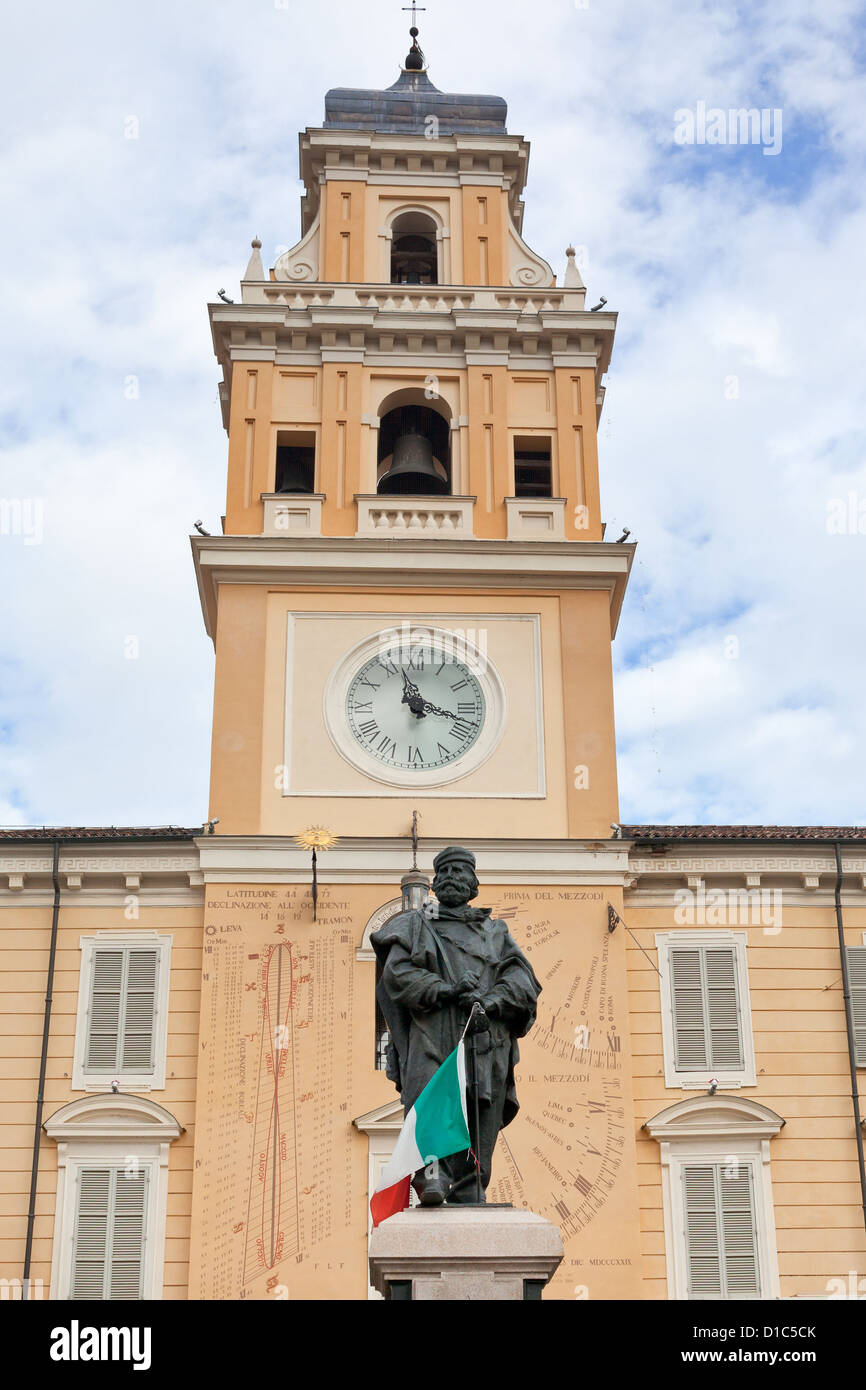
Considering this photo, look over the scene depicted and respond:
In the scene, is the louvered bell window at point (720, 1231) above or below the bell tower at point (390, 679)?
below

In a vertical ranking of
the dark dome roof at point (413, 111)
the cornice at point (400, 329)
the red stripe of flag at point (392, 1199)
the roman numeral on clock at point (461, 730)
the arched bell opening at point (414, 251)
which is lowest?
the red stripe of flag at point (392, 1199)

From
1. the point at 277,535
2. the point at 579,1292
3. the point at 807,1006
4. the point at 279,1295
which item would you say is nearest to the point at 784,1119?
the point at 807,1006

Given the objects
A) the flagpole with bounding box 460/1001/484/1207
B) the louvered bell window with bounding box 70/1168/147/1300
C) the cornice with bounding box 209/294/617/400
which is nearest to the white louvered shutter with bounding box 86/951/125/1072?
the louvered bell window with bounding box 70/1168/147/1300

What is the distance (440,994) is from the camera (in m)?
9.37

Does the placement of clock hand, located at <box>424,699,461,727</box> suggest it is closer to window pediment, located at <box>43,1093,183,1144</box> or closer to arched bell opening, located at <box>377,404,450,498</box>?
arched bell opening, located at <box>377,404,450,498</box>

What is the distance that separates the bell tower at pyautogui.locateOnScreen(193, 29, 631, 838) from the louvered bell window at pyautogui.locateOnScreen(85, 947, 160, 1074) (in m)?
2.07

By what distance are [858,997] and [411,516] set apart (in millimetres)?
8790

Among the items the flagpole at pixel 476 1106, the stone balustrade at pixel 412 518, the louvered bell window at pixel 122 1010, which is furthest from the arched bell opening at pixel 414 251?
the flagpole at pixel 476 1106

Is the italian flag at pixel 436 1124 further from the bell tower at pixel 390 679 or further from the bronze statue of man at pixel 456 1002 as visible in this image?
the bell tower at pixel 390 679

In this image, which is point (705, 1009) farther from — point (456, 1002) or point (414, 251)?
point (414, 251)

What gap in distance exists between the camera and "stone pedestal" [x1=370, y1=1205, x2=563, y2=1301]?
27.4ft

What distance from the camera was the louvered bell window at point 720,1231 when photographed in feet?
63.4

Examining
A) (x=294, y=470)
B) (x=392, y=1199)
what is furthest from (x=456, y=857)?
(x=294, y=470)
